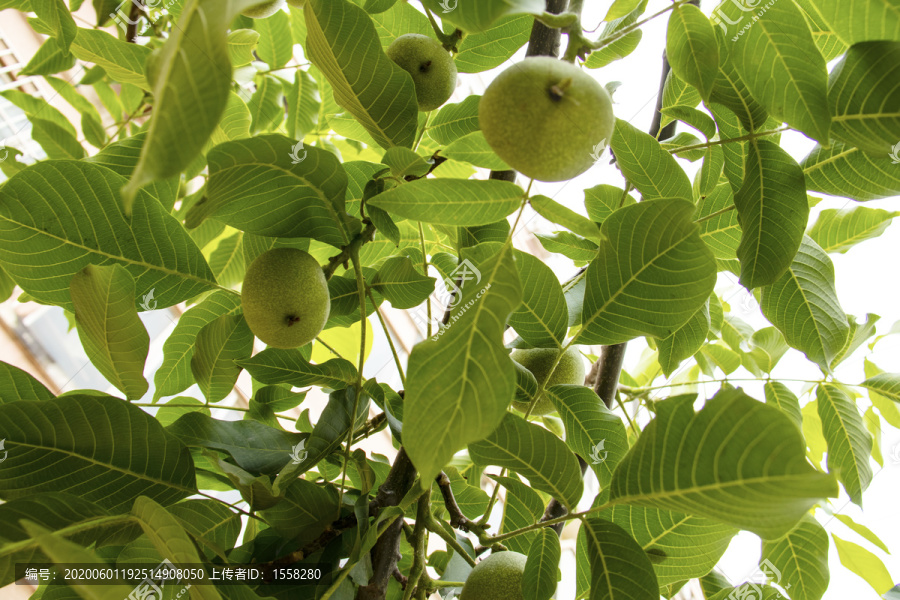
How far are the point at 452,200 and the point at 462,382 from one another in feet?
0.52

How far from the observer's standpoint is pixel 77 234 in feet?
1.85

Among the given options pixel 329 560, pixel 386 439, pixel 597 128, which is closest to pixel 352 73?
pixel 597 128

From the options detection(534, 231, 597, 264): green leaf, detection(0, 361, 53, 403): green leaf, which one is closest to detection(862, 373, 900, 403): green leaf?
detection(534, 231, 597, 264): green leaf

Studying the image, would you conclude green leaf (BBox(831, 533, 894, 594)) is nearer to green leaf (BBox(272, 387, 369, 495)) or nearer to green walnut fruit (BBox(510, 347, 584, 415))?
green walnut fruit (BBox(510, 347, 584, 415))

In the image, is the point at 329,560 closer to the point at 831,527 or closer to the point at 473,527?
the point at 473,527

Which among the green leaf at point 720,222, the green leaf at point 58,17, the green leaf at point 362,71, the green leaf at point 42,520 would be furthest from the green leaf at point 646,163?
the green leaf at point 58,17

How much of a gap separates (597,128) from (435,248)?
66 cm

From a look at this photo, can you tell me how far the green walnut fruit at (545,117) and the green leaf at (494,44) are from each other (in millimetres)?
353

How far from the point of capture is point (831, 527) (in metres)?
1.13

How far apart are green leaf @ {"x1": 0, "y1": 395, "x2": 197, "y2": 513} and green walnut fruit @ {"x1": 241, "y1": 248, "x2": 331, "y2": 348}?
0.45 feet

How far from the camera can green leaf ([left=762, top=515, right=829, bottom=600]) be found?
2.39ft

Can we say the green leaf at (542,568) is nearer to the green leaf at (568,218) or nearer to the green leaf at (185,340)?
the green leaf at (568,218)

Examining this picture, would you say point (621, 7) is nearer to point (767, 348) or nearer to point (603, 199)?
point (603, 199)

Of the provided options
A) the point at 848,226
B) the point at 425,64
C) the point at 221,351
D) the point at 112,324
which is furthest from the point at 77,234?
the point at 848,226
